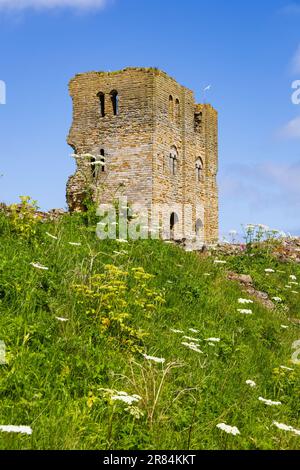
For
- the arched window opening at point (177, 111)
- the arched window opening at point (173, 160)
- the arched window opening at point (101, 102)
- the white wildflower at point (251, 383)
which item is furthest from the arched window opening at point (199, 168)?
the white wildflower at point (251, 383)

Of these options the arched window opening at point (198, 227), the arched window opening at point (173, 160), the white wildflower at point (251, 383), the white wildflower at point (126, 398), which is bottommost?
the white wildflower at point (251, 383)

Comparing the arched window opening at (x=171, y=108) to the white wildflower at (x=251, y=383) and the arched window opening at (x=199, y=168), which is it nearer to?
the arched window opening at (x=199, y=168)

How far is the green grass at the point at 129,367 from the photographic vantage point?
15.2 feet

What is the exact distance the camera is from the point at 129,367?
5789mm

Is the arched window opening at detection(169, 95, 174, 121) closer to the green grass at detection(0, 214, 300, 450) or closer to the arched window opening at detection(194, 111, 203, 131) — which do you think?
the arched window opening at detection(194, 111, 203, 131)

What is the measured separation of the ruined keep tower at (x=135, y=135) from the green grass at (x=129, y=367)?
21.7 meters

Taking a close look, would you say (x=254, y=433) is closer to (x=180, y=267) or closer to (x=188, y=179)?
(x=180, y=267)

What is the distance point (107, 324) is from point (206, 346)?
1.29 metres

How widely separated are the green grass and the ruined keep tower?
21742 millimetres

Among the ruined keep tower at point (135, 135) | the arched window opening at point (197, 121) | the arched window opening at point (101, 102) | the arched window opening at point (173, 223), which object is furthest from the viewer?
the arched window opening at point (197, 121)

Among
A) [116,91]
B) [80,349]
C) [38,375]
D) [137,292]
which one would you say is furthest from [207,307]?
[116,91]

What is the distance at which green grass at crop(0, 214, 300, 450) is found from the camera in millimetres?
4637

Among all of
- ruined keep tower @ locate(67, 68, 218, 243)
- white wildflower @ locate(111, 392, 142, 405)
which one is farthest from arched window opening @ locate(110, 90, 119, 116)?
white wildflower @ locate(111, 392, 142, 405)

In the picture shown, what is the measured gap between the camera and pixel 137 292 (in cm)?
796
